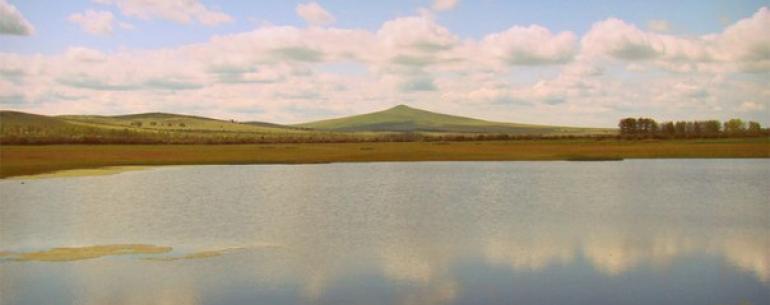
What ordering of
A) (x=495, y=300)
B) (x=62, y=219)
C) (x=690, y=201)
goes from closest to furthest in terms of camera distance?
(x=495, y=300) → (x=62, y=219) → (x=690, y=201)

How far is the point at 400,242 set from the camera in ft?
86.9

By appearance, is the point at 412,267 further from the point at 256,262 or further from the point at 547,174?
the point at 547,174

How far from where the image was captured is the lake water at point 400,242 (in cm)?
1889

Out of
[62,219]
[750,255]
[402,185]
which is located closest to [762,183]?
[402,185]

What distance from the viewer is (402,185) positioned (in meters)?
52.8

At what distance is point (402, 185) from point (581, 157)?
155 feet

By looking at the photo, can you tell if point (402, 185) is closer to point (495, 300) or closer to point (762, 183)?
point (762, 183)

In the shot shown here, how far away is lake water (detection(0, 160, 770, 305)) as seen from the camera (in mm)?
18891

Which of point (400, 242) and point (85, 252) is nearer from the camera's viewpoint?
point (85, 252)

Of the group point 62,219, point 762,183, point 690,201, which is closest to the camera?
point 62,219

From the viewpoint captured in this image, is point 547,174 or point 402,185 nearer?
point 402,185

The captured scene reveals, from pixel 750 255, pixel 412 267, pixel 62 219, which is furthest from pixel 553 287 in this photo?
pixel 62 219

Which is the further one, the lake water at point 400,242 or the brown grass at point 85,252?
the brown grass at point 85,252

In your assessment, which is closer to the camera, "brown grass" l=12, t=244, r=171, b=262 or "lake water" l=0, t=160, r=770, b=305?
"lake water" l=0, t=160, r=770, b=305
